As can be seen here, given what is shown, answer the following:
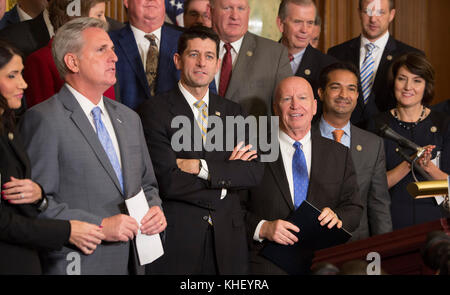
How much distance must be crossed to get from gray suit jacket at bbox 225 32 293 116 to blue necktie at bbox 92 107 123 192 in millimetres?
1025

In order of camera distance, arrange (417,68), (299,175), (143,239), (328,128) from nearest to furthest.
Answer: (143,239)
(299,175)
(328,128)
(417,68)

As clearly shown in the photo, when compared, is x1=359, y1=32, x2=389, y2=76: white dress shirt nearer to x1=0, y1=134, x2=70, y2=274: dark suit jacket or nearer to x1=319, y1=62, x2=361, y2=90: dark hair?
x1=319, y1=62, x2=361, y2=90: dark hair

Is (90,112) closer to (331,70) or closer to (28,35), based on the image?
(28,35)

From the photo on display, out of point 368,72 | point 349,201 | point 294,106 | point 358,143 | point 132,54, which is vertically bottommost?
point 349,201

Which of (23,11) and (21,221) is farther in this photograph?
(23,11)

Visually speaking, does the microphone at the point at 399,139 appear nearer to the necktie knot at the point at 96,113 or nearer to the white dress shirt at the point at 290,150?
the white dress shirt at the point at 290,150

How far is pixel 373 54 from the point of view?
13.8 ft

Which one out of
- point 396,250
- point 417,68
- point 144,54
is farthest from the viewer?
point 417,68

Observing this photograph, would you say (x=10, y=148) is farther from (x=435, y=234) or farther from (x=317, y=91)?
(x=317, y=91)

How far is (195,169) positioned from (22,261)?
37.1 inches

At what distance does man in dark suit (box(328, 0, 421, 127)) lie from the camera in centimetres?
405

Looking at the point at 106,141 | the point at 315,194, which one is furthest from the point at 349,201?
the point at 106,141

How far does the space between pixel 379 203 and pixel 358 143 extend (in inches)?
13.9

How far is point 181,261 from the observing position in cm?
296
